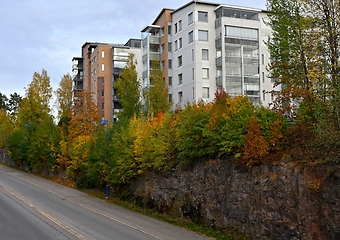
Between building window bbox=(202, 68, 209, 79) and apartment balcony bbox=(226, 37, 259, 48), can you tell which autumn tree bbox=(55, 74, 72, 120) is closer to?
building window bbox=(202, 68, 209, 79)

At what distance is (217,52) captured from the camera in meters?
48.0

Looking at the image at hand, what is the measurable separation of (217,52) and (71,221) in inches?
1334

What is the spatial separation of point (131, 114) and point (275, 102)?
22129 mm

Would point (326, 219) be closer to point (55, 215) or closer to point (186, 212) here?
point (186, 212)

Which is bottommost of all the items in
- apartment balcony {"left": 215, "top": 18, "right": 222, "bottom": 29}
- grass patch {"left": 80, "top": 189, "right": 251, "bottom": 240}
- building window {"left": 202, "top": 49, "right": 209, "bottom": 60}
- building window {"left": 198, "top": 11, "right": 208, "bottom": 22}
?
grass patch {"left": 80, "top": 189, "right": 251, "bottom": 240}

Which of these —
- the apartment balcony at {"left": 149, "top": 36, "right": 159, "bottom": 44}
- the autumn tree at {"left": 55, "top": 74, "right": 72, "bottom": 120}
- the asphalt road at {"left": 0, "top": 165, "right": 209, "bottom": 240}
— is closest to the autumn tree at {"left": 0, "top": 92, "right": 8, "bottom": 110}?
the autumn tree at {"left": 55, "top": 74, "right": 72, "bottom": 120}

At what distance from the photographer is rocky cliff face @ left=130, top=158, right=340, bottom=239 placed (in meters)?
12.2

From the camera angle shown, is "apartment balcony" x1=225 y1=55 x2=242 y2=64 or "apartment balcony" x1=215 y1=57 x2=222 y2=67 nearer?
"apartment balcony" x1=215 y1=57 x2=222 y2=67

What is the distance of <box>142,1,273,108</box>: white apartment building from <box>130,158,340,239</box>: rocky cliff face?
26.8 m

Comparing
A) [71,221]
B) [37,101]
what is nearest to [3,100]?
[37,101]

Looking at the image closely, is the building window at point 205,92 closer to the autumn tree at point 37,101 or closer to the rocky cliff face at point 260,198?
the autumn tree at point 37,101

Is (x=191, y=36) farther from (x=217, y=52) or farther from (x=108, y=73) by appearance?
(x=108, y=73)

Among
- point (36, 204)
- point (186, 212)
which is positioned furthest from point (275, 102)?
point (36, 204)

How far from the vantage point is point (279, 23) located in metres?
17.0
